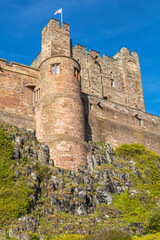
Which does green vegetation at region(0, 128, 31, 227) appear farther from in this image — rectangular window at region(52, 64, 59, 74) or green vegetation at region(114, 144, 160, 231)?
rectangular window at region(52, 64, 59, 74)

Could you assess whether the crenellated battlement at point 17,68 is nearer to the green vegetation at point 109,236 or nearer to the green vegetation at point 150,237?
the green vegetation at point 109,236

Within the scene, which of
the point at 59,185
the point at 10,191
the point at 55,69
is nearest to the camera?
the point at 10,191

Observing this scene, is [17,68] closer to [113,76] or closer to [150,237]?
[113,76]

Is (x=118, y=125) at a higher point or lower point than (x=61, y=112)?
higher

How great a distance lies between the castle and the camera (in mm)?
24219

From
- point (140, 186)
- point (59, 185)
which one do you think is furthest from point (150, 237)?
point (140, 186)

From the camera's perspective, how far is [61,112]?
24.9 meters

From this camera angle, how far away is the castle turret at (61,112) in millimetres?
23219

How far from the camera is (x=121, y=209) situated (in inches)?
821

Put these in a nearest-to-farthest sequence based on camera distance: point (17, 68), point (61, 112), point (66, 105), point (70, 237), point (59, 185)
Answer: point (70, 237) → point (59, 185) → point (61, 112) → point (66, 105) → point (17, 68)

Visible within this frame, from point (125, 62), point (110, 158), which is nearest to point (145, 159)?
point (110, 158)

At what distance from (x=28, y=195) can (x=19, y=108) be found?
379 inches

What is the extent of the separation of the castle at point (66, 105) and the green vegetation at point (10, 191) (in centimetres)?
403

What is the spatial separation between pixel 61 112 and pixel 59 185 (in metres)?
6.52
